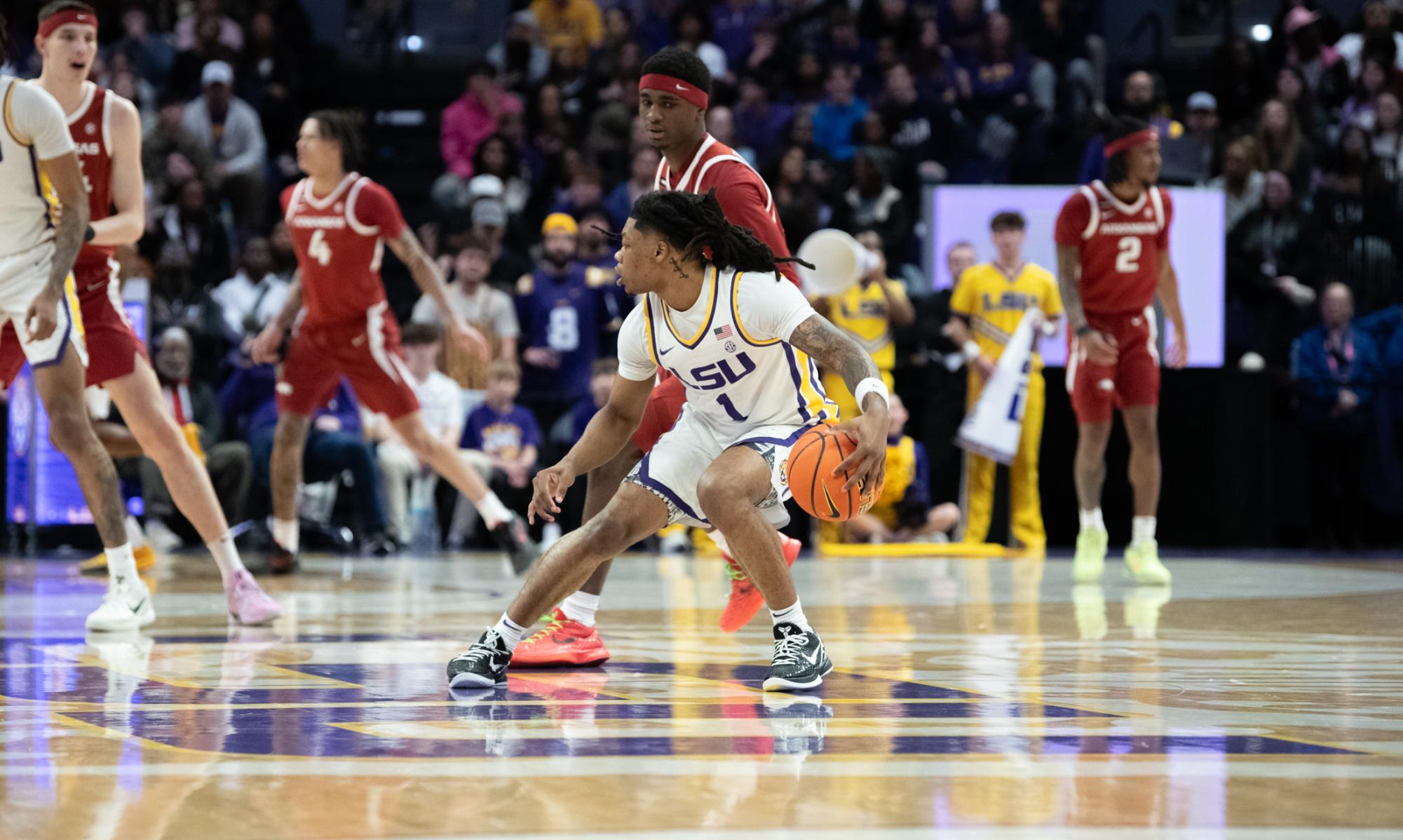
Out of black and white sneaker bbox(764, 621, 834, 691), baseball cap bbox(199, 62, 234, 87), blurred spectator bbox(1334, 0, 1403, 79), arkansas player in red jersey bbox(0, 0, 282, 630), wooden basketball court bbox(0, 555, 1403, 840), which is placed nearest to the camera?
wooden basketball court bbox(0, 555, 1403, 840)

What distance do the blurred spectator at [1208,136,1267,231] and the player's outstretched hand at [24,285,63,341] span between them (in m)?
9.66

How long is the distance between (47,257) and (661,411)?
224cm

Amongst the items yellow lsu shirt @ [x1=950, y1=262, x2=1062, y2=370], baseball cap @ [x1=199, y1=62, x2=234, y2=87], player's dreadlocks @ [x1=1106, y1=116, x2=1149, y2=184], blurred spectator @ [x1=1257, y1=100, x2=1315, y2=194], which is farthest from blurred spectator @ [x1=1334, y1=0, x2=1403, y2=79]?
baseball cap @ [x1=199, y1=62, x2=234, y2=87]

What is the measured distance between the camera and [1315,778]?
3.31m

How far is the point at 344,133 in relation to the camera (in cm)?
868

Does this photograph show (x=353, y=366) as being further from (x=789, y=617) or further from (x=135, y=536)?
(x=789, y=617)

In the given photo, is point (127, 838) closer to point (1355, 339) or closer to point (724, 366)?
point (724, 366)

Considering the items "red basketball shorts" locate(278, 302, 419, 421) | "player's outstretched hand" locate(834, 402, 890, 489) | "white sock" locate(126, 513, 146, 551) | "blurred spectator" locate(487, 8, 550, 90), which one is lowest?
"white sock" locate(126, 513, 146, 551)

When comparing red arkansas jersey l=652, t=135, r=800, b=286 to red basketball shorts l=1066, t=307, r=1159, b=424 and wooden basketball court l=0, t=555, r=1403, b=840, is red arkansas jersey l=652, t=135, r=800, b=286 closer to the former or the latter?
wooden basketball court l=0, t=555, r=1403, b=840

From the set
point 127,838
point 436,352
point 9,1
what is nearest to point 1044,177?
point 436,352

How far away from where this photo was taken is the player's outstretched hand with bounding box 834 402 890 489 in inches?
167

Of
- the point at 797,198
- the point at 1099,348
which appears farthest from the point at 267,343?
the point at 797,198

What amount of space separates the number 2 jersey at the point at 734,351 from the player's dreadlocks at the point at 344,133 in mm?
4114

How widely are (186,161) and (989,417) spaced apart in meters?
6.46
